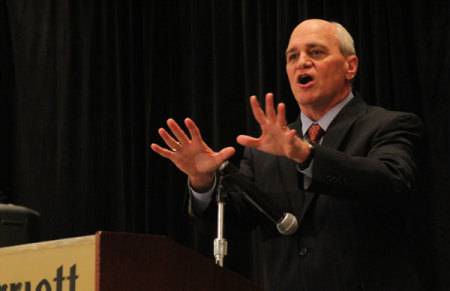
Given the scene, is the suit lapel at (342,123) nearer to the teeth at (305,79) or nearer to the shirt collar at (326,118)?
the shirt collar at (326,118)

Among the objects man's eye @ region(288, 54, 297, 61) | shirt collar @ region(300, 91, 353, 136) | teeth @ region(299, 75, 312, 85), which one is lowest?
shirt collar @ region(300, 91, 353, 136)

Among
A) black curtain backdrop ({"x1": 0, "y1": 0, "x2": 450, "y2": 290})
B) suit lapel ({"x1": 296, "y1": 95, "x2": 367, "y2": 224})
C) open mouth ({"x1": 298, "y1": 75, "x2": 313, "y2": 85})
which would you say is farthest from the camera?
black curtain backdrop ({"x1": 0, "y1": 0, "x2": 450, "y2": 290})

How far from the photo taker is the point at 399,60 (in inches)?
113

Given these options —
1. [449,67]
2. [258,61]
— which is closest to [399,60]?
[449,67]

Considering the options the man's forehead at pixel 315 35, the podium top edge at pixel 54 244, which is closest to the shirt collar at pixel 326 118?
the man's forehead at pixel 315 35

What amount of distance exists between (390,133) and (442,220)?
85cm

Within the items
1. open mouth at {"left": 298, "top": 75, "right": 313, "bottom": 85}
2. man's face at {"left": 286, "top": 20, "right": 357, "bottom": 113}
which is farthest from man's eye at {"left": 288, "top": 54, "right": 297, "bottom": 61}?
open mouth at {"left": 298, "top": 75, "right": 313, "bottom": 85}

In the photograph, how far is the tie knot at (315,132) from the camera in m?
2.10

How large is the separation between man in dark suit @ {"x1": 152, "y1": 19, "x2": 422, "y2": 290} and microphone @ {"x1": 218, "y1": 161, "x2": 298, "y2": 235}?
9 centimetres

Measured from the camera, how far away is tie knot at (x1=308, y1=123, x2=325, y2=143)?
210 centimetres

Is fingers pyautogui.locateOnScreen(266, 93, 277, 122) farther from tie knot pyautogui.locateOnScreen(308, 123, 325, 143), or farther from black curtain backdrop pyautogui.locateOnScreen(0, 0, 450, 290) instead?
black curtain backdrop pyautogui.locateOnScreen(0, 0, 450, 290)

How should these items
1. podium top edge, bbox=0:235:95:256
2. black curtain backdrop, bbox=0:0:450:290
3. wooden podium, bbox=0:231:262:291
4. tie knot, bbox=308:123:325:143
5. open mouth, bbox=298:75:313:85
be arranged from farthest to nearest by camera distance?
black curtain backdrop, bbox=0:0:450:290, open mouth, bbox=298:75:313:85, tie knot, bbox=308:123:325:143, podium top edge, bbox=0:235:95:256, wooden podium, bbox=0:231:262:291

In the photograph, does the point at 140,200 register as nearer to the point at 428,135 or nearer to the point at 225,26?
the point at 225,26

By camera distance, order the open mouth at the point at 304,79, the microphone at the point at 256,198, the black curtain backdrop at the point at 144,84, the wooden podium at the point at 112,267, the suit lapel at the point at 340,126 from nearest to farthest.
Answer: the wooden podium at the point at 112,267 < the microphone at the point at 256,198 < the suit lapel at the point at 340,126 < the open mouth at the point at 304,79 < the black curtain backdrop at the point at 144,84
